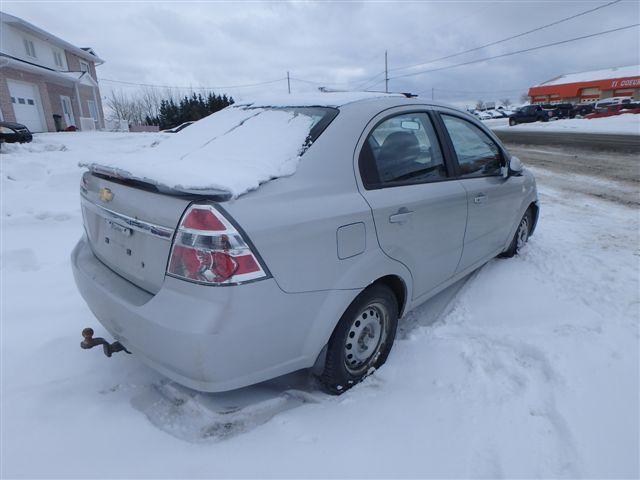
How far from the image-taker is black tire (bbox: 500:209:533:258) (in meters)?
4.32

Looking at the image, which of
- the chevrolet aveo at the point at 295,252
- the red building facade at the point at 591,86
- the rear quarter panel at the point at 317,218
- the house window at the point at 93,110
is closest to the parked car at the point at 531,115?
the red building facade at the point at 591,86

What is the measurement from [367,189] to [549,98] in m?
72.7

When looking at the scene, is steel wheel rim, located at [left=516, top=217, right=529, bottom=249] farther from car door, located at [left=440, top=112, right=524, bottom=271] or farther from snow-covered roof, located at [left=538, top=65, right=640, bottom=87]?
snow-covered roof, located at [left=538, top=65, right=640, bottom=87]

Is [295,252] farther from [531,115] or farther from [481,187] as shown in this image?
[531,115]

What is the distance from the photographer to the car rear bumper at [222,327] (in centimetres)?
176

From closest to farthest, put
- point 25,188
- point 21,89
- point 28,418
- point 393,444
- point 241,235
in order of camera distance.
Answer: point 241,235
point 393,444
point 28,418
point 25,188
point 21,89

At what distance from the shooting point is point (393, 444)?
2023 millimetres

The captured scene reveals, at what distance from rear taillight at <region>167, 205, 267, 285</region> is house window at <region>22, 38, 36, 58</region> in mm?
31269

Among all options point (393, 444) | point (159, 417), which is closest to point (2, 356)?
point (159, 417)

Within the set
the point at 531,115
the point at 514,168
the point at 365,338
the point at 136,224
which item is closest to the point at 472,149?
the point at 514,168

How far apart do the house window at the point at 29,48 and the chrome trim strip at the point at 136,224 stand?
30.3 m

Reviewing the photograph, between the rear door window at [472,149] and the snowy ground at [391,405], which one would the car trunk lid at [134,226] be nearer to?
the snowy ground at [391,405]

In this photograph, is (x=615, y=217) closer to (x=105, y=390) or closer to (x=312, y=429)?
(x=312, y=429)

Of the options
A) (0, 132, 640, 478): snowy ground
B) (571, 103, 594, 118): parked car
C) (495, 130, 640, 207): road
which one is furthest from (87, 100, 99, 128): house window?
(571, 103, 594, 118): parked car
